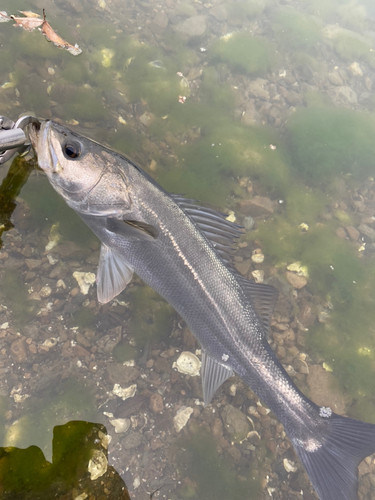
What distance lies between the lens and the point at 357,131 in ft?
18.1

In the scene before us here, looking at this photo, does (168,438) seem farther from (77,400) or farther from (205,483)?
(77,400)

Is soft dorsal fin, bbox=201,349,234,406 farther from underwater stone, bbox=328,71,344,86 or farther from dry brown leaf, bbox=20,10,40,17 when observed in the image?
underwater stone, bbox=328,71,344,86

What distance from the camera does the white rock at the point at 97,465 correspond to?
282 centimetres

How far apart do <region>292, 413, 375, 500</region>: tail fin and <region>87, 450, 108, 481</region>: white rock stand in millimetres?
1886

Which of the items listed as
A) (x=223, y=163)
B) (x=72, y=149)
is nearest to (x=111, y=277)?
(x=72, y=149)

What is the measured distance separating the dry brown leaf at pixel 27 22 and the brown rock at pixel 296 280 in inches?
208

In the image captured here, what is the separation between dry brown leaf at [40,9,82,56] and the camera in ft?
14.7

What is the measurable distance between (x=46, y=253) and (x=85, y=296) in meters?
0.72

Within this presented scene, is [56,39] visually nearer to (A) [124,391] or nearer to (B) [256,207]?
(B) [256,207]

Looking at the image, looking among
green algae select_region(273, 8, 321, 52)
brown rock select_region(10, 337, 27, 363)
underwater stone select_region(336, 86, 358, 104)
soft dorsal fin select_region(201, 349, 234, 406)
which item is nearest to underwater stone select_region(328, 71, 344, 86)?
underwater stone select_region(336, 86, 358, 104)

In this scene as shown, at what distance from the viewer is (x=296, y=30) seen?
7023 millimetres

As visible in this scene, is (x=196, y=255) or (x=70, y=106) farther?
(x=70, y=106)

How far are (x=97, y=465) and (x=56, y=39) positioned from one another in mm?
5718

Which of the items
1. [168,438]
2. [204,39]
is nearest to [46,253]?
[168,438]
